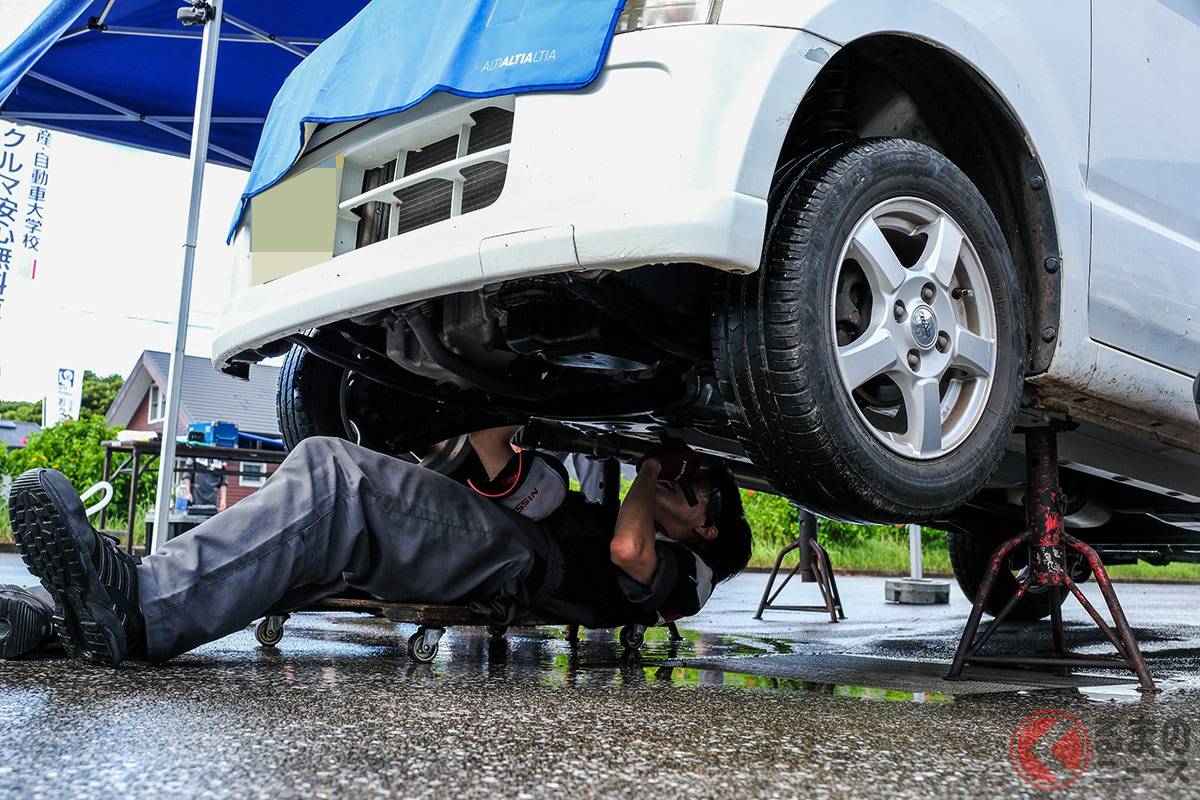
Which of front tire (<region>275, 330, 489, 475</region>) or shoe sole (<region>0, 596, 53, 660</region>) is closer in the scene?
shoe sole (<region>0, 596, 53, 660</region>)

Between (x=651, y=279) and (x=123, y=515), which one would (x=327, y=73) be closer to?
(x=651, y=279)

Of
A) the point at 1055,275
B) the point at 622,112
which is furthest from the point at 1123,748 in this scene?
the point at 622,112

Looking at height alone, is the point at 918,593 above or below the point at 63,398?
below

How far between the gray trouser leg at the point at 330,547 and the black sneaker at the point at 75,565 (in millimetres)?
51

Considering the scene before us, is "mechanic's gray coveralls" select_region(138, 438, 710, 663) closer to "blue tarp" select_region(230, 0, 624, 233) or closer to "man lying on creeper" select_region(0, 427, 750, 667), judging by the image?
"man lying on creeper" select_region(0, 427, 750, 667)

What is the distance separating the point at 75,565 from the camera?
1.70 meters

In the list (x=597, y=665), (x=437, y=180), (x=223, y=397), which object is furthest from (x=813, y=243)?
(x=223, y=397)

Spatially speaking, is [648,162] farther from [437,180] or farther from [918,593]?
[918,593]

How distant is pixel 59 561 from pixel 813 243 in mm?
1410

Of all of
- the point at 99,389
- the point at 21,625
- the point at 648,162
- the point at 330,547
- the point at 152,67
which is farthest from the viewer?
the point at 99,389

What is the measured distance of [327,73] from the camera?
211 cm

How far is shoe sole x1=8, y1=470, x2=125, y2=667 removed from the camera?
169 cm

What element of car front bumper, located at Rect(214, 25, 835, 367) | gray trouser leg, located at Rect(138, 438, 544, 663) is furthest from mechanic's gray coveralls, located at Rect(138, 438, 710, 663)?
car front bumper, located at Rect(214, 25, 835, 367)

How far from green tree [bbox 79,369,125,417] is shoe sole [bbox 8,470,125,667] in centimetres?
4100
